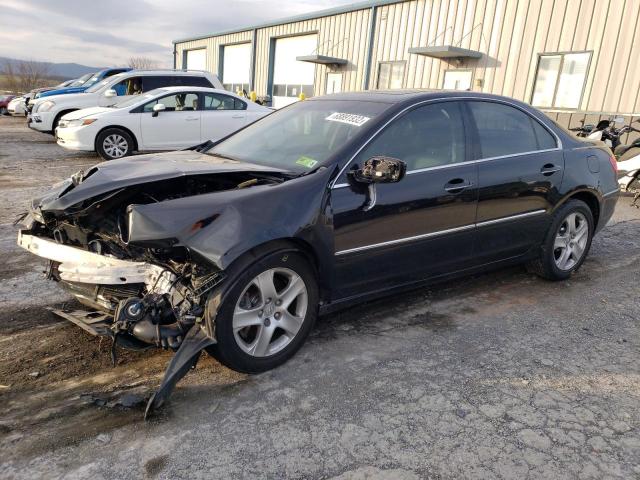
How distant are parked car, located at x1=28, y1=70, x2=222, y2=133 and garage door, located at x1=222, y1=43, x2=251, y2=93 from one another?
1268 cm

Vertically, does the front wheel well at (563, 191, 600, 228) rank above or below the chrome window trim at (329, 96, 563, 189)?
below

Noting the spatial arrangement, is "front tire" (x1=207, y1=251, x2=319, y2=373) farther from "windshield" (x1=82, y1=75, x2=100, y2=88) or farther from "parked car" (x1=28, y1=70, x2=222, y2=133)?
"windshield" (x1=82, y1=75, x2=100, y2=88)

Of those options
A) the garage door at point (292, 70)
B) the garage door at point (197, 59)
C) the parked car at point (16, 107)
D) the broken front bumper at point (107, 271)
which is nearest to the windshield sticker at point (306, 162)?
the broken front bumper at point (107, 271)

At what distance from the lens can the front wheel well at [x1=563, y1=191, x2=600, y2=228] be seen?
4.77 m

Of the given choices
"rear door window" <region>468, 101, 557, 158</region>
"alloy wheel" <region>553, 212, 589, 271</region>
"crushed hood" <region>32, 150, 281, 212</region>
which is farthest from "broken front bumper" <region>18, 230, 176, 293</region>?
"alloy wheel" <region>553, 212, 589, 271</region>

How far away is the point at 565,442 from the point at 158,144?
998 centimetres

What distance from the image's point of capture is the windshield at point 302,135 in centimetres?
345

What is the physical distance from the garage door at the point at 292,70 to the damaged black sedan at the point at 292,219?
18.3 meters

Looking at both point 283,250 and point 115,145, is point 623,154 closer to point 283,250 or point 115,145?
point 283,250

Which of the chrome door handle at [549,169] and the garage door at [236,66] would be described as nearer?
the chrome door handle at [549,169]

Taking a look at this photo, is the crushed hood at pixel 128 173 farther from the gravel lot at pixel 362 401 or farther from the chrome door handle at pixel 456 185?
the chrome door handle at pixel 456 185

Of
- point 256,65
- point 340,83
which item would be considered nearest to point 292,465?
point 340,83

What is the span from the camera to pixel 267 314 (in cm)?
296

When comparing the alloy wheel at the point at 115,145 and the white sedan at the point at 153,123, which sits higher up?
the white sedan at the point at 153,123
